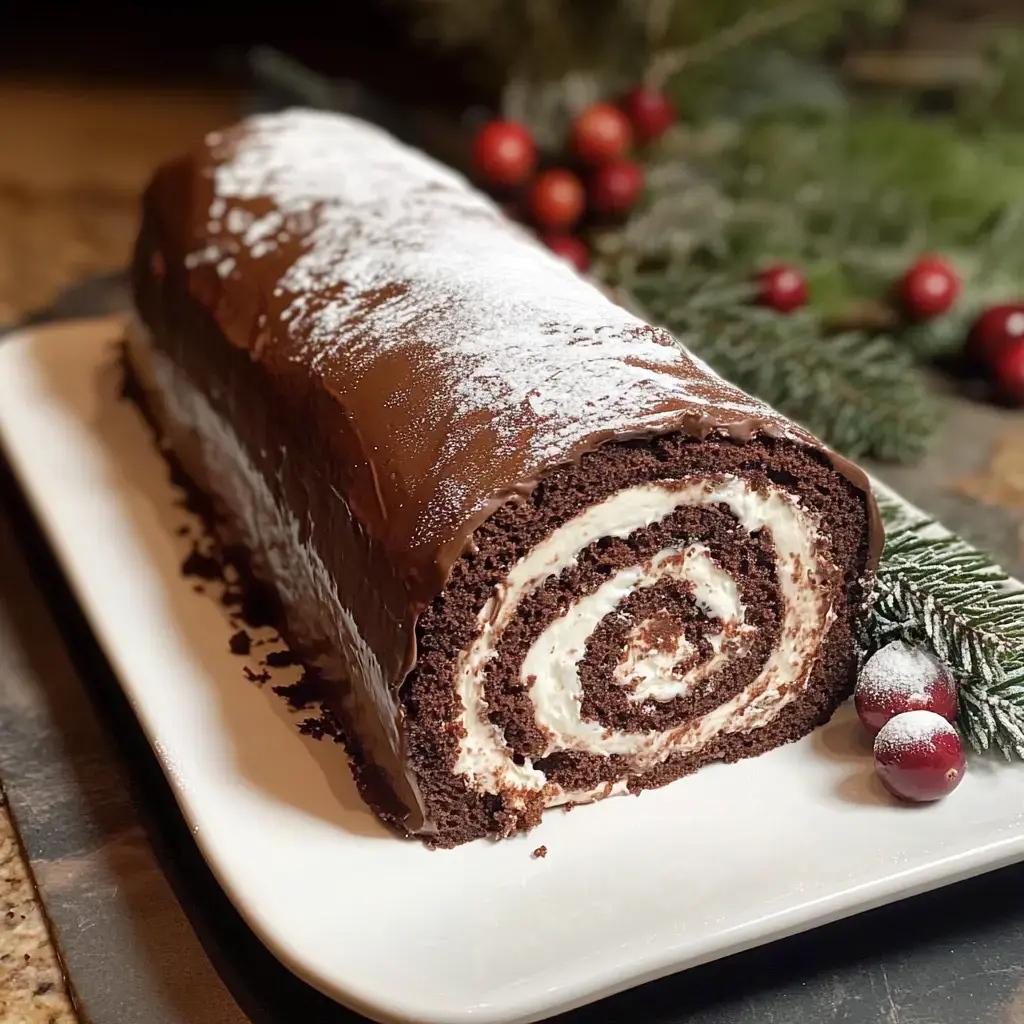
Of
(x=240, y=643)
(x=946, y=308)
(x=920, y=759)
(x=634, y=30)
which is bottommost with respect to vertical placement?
(x=240, y=643)

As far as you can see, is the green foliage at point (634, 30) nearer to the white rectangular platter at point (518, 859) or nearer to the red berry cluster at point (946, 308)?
the red berry cluster at point (946, 308)

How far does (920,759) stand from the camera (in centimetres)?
134

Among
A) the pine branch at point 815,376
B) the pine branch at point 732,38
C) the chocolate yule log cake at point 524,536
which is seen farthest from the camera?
the pine branch at point 732,38

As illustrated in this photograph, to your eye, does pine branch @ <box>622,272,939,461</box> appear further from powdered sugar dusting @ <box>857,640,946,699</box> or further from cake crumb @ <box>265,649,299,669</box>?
cake crumb @ <box>265,649,299,669</box>

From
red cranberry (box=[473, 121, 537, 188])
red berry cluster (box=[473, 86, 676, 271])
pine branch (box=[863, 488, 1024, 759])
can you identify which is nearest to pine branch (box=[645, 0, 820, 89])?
red berry cluster (box=[473, 86, 676, 271])

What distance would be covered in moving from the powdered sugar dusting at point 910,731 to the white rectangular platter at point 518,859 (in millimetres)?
61

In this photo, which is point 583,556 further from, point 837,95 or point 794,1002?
point 837,95

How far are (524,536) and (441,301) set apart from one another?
403 millimetres

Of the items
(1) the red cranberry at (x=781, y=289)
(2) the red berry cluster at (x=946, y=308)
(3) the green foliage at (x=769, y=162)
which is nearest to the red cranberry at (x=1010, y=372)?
(2) the red berry cluster at (x=946, y=308)

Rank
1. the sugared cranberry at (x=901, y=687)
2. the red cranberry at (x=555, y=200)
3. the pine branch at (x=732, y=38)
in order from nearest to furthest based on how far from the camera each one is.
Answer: the sugared cranberry at (x=901, y=687) < the red cranberry at (x=555, y=200) < the pine branch at (x=732, y=38)

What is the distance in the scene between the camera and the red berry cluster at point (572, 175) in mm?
2674

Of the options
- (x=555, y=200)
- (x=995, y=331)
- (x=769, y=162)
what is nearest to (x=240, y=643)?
(x=555, y=200)

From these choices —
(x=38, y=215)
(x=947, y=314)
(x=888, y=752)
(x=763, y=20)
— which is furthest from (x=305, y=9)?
(x=888, y=752)

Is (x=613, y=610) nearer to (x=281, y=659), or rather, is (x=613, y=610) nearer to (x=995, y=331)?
(x=281, y=659)
